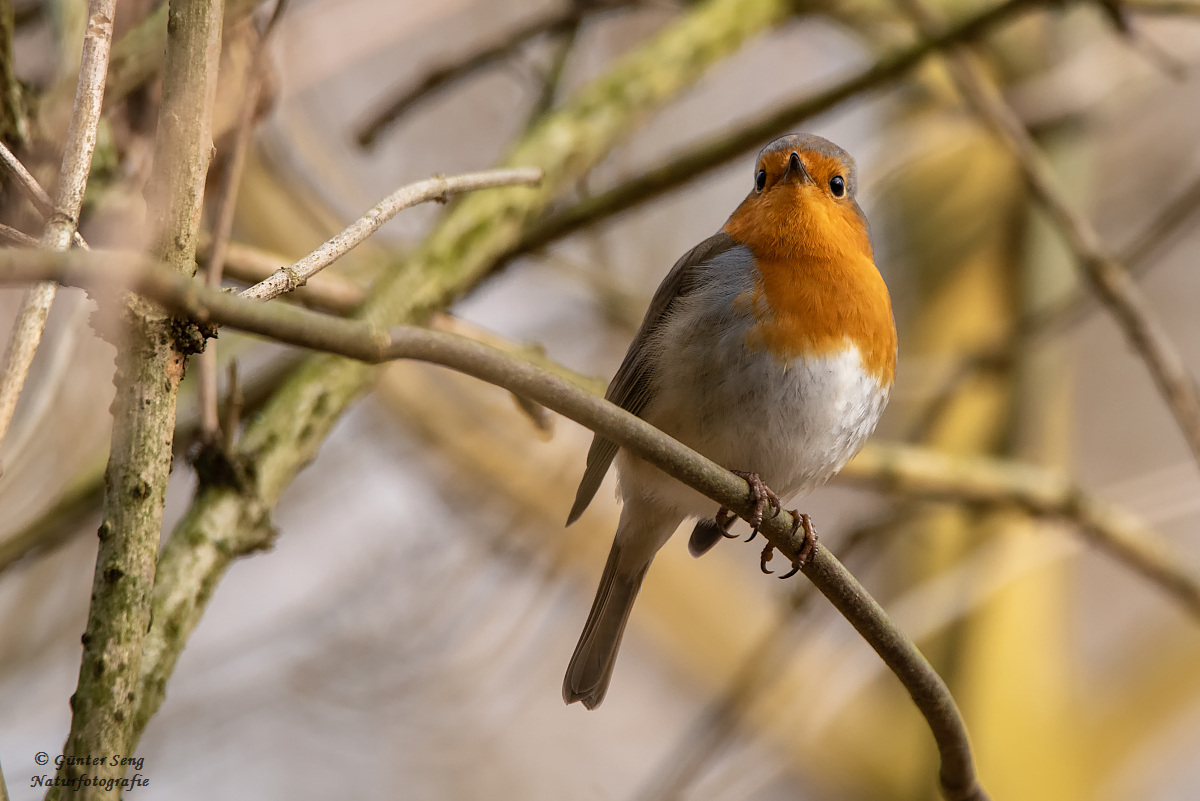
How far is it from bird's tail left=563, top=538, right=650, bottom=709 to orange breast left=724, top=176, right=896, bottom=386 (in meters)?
0.98

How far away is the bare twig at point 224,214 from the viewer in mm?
2336

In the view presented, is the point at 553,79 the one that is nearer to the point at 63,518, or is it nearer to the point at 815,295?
the point at 815,295

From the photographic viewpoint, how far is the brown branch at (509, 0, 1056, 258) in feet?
10.7

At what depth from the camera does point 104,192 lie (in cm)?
264

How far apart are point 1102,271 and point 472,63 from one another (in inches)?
83.5

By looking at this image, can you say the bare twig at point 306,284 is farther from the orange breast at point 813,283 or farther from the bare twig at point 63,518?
the orange breast at point 813,283

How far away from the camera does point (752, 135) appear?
3.27 meters

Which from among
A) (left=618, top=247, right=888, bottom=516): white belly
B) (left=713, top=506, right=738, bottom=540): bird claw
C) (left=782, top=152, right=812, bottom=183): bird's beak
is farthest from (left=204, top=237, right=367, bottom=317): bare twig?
(left=782, top=152, right=812, bottom=183): bird's beak

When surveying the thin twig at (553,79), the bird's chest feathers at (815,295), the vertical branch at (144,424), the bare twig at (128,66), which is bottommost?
the vertical branch at (144,424)

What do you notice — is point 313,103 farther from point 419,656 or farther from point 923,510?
point 923,510

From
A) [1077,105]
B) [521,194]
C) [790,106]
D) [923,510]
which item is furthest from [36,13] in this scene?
[1077,105]

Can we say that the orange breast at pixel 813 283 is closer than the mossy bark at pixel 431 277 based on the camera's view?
No

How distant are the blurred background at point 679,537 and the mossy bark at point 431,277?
207mm

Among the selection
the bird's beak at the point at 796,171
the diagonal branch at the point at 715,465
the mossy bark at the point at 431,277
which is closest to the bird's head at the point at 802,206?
the bird's beak at the point at 796,171
